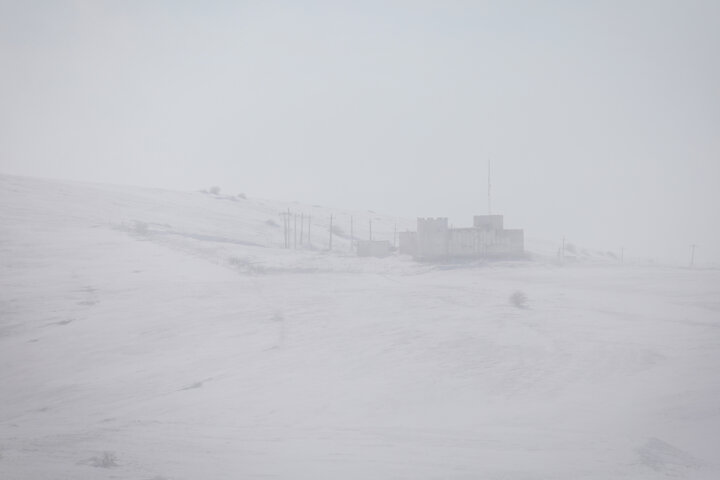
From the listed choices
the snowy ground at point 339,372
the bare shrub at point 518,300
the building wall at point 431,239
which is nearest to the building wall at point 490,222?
the building wall at point 431,239

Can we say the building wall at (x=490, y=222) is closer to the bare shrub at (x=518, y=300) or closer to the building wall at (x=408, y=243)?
the building wall at (x=408, y=243)

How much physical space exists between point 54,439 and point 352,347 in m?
8.21

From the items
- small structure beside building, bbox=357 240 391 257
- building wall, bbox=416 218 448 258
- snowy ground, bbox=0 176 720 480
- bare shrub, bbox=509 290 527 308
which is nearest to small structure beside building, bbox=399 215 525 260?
building wall, bbox=416 218 448 258

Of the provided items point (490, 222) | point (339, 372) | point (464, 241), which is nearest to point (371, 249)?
point (464, 241)

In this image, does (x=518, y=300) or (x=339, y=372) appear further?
(x=518, y=300)

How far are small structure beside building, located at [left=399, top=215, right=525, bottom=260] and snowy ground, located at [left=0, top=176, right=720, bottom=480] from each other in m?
7.40

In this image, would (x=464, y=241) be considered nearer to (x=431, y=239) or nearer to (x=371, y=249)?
(x=431, y=239)

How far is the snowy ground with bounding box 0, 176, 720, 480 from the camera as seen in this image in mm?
11180

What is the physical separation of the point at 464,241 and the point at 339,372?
26.2 metres

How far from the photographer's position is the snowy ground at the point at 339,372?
1118 cm

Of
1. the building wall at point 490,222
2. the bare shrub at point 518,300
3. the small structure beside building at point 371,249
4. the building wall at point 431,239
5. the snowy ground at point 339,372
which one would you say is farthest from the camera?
the small structure beside building at point 371,249

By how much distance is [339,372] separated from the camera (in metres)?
16.5

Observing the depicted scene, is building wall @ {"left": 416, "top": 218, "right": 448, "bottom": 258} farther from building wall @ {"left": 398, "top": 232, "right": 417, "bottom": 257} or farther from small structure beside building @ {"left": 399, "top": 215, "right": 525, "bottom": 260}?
building wall @ {"left": 398, "top": 232, "right": 417, "bottom": 257}

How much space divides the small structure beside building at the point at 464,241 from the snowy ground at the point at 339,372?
7.40m
